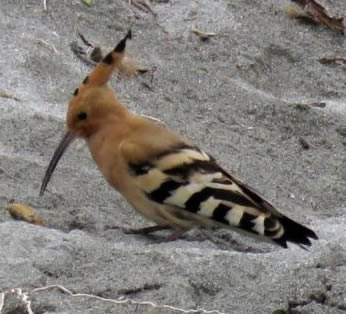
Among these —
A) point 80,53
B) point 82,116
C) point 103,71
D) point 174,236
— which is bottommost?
point 80,53

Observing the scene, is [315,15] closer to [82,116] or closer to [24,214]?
[82,116]

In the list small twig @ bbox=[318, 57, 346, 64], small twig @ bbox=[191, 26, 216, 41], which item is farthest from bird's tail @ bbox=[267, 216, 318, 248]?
small twig @ bbox=[318, 57, 346, 64]

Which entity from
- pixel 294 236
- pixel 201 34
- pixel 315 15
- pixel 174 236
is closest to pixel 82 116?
pixel 174 236

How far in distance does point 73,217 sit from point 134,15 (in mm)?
2514

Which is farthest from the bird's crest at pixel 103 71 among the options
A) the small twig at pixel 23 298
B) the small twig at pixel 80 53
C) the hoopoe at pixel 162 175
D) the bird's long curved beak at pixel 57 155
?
the small twig at pixel 80 53

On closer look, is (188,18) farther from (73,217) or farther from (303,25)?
(73,217)

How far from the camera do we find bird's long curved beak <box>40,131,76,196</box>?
204 inches

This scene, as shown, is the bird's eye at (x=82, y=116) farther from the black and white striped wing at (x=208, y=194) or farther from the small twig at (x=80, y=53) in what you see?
the small twig at (x=80, y=53)

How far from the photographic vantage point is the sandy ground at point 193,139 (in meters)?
4.53

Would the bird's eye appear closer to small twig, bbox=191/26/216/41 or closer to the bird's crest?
the bird's crest

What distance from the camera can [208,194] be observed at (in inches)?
192

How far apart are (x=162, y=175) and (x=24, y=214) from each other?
53 cm

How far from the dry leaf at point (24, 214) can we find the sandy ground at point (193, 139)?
0.05 meters

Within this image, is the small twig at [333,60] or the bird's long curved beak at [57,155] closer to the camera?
the bird's long curved beak at [57,155]
